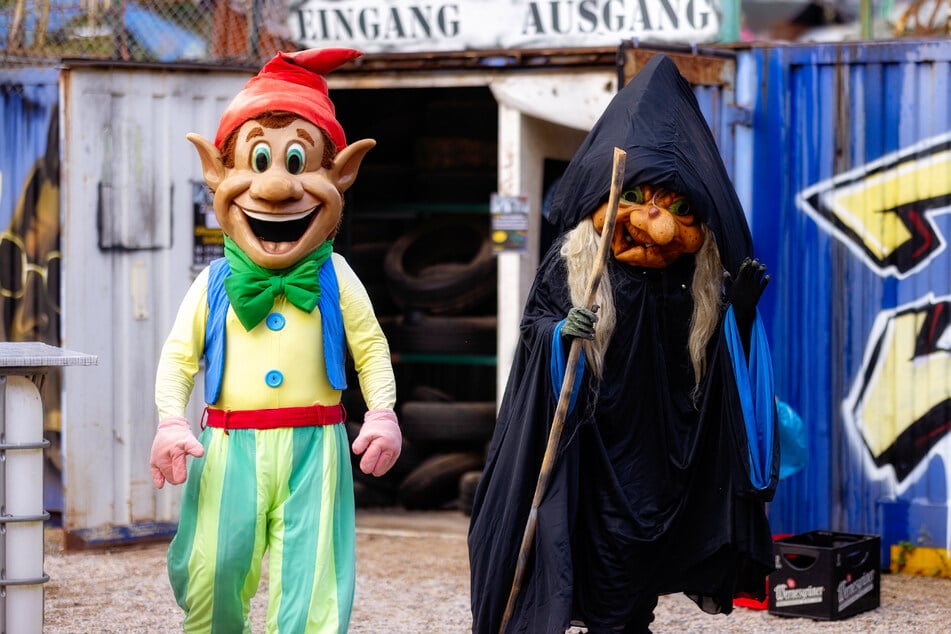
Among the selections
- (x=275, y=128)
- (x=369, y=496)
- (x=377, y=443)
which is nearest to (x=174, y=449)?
(x=377, y=443)

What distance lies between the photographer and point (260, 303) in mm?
5199

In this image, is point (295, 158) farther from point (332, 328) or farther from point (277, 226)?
point (332, 328)

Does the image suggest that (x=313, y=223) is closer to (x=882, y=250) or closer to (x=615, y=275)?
(x=615, y=275)

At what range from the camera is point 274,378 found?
520cm

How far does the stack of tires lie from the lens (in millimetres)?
9367

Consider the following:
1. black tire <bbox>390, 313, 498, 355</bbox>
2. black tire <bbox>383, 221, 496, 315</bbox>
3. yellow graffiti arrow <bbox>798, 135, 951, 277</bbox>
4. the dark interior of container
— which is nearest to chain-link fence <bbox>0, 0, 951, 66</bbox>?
the dark interior of container

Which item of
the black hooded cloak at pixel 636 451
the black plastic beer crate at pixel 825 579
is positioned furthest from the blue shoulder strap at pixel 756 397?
the black plastic beer crate at pixel 825 579

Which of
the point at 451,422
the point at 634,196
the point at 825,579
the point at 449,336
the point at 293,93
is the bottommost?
the point at 825,579

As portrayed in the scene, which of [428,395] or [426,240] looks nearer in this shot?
[428,395]

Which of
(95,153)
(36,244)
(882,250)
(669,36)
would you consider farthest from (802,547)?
(36,244)

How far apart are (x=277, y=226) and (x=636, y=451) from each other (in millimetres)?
1454

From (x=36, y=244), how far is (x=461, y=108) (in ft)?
9.23

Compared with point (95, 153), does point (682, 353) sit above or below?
below

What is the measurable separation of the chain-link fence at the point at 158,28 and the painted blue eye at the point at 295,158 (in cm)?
308
